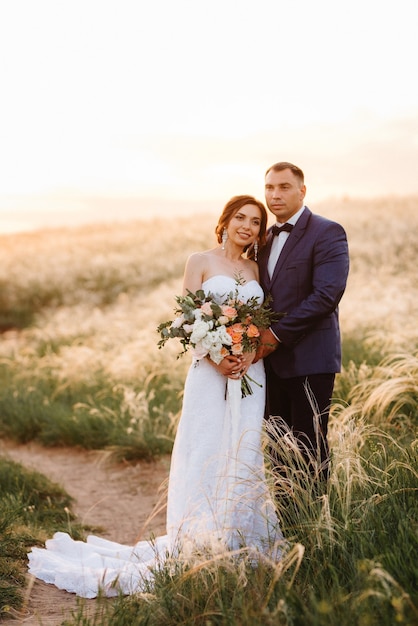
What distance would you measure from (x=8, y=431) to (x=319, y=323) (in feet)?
18.9

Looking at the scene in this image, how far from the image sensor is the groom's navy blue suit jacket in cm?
464

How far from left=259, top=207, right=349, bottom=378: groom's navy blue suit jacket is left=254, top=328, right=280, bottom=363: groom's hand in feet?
0.15

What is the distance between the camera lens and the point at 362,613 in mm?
2768

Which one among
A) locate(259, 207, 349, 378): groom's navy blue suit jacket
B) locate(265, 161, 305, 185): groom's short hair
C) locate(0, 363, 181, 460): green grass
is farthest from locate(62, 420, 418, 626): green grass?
locate(0, 363, 181, 460): green grass

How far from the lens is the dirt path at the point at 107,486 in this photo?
633 cm

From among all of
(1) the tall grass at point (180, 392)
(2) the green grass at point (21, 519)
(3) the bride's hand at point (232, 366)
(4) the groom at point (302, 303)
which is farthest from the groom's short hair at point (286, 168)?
(2) the green grass at point (21, 519)

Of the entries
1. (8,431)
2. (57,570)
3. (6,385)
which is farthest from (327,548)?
(6,385)

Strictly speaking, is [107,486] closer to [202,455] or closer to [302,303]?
[202,455]

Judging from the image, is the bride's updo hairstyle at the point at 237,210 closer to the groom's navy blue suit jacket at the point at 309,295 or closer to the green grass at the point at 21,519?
the groom's navy blue suit jacket at the point at 309,295

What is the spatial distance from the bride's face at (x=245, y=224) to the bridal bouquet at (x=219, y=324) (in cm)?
42

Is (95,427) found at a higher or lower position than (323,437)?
lower

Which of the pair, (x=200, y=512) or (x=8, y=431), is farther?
(x=8, y=431)

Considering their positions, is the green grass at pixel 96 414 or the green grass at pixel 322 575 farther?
the green grass at pixel 96 414

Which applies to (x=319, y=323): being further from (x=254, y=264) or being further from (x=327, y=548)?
(x=327, y=548)
